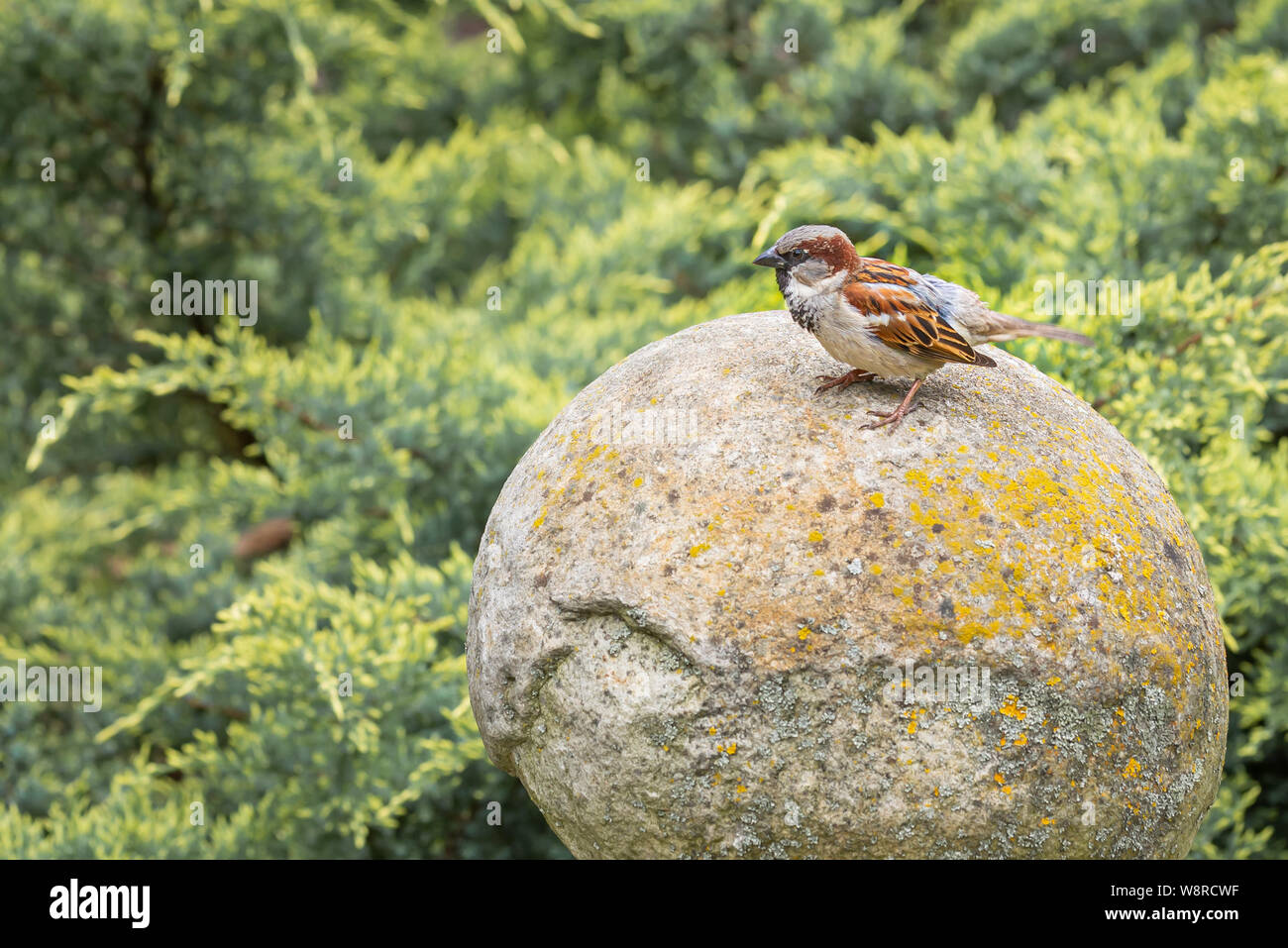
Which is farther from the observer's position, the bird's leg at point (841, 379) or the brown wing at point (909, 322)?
the bird's leg at point (841, 379)

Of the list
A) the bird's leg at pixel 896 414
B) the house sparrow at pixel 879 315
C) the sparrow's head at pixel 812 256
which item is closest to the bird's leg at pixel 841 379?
the house sparrow at pixel 879 315

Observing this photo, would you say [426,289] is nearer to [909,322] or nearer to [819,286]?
[819,286]

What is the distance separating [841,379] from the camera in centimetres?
333

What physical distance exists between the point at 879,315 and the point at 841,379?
9.2 inches

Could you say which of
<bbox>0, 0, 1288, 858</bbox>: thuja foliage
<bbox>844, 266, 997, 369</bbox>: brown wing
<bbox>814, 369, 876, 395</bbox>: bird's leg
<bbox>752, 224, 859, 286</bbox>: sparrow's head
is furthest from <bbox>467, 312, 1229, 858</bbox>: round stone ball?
<bbox>0, 0, 1288, 858</bbox>: thuja foliage

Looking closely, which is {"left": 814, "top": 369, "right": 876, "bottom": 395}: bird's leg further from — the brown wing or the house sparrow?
the brown wing

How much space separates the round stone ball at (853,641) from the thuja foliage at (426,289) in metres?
1.68

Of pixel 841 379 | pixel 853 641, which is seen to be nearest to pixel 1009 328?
pixel 841 379

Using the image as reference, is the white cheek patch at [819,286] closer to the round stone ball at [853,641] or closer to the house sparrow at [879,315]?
the house sparrow at [879,315]

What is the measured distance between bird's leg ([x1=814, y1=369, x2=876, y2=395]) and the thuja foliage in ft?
6.38

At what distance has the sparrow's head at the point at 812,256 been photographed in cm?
328

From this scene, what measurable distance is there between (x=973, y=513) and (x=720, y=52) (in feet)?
19.5

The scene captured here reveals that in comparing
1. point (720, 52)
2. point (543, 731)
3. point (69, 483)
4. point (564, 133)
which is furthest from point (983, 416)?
point (69, 483)

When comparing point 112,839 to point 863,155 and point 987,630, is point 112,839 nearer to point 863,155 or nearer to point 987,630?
point 987,630
